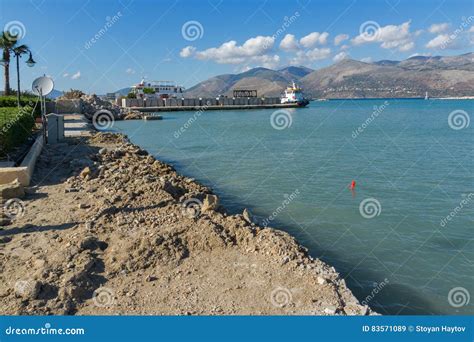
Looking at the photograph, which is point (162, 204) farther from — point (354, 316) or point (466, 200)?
point (466, 200)

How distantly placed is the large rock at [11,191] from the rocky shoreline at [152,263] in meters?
0.23

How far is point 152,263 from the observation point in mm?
7293

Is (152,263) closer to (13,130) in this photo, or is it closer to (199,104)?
(13,130)

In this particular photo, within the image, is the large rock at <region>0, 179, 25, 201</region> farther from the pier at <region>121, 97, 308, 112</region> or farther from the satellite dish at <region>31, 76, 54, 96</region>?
the pier at <region>121, 97, 308, 112</region>

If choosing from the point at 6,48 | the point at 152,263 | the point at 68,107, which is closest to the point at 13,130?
the point at 152,263

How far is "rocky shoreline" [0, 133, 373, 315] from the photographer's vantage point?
6.14 m

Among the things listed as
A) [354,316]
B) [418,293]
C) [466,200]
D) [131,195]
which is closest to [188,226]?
[131,195]

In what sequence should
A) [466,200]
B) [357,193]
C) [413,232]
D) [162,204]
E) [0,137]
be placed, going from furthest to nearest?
[357,193]
[466,200]
[0,137]
[413,232]
[162,204]

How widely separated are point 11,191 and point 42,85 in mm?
9505

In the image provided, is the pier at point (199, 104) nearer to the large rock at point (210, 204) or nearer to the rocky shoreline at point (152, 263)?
the large rock at point (210, 204)

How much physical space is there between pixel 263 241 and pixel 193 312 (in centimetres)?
251

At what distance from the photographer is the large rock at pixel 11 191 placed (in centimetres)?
1055

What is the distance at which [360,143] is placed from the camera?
34344 mm

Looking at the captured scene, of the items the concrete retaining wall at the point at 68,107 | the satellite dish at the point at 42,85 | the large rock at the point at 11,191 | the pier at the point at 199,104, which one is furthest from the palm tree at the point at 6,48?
the pier at the point at 199,104
